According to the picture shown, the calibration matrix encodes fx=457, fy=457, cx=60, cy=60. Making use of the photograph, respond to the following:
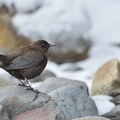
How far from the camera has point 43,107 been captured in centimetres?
448

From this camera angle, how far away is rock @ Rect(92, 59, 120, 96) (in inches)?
272

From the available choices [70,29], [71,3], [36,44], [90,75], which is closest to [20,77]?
[36,44]

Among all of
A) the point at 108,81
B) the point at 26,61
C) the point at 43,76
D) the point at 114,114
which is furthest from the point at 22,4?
the point at 26,61

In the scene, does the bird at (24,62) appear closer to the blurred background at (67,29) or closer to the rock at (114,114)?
the rock at (114,114)

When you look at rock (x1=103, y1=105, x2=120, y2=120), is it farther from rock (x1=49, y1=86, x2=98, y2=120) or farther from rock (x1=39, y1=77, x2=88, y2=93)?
rock (x1=39, y1=77, x2=88, y2=93)

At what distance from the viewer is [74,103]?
5.76m

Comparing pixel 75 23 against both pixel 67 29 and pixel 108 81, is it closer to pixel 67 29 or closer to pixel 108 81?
pixel 67 29

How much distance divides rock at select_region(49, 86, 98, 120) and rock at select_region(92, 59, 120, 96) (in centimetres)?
101

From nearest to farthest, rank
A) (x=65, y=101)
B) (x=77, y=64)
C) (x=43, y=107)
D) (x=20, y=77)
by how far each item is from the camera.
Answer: (x=43, y=107) < (x=20, y=77) < (x=65, y=101) < (x=77, y=64)

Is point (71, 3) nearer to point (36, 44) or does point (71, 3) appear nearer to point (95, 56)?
point (95, 56)

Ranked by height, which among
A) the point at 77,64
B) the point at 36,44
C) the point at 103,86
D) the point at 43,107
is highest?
the point at 36,44

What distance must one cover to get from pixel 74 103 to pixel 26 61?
1.24m

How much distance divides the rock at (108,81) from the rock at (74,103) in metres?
1.01

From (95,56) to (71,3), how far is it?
1.81m
